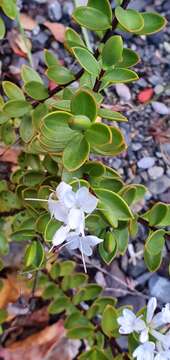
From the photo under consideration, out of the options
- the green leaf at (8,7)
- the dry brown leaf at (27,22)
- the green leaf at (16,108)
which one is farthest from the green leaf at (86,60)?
the dry brown leaf at (27,22)

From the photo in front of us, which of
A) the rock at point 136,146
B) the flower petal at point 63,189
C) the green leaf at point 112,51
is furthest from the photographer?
the rock at point 136,146

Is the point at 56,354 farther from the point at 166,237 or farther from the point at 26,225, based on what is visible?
the point at 166,237

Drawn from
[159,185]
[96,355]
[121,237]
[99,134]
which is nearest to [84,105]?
[99,134]

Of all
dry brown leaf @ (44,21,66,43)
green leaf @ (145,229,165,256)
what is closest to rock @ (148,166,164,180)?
dry brown leaf @ (44,21,66,43)

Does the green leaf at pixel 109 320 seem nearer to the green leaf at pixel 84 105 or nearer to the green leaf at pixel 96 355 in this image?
the green leaf at pixel 96 355

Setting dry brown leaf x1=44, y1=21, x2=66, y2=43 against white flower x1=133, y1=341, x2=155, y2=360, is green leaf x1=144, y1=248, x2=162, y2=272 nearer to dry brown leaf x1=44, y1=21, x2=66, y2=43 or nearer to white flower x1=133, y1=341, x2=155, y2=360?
white flower x1=133, y1=341, x2=155, y2=360

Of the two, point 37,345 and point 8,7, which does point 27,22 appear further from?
point 37,345
